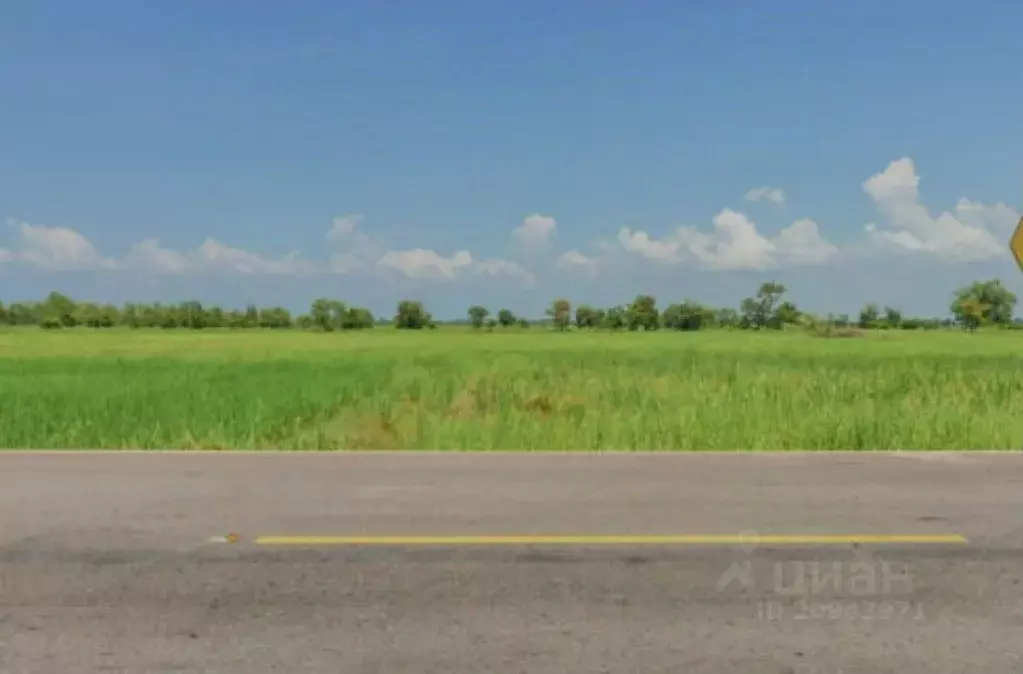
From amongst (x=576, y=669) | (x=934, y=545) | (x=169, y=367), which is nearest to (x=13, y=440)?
(x=576, y=669)

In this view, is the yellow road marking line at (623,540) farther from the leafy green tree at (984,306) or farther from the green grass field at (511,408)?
the leafy green tree at (984,306)

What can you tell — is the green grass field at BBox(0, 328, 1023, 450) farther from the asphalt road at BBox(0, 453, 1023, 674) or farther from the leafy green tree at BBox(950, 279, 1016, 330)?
the leafy green tree at BBox(950, 279, 1016, 330)

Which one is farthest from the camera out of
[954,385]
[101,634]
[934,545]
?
[954,385]

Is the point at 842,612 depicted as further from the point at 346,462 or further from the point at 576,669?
the point at 346,462

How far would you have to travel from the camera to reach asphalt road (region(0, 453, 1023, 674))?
12.4 ft

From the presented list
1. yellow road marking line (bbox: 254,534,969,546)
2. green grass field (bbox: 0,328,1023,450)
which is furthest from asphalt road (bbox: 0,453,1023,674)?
green grass field (bbox: 0,328,1023,450)

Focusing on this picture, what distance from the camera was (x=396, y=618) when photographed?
4137 millimetres

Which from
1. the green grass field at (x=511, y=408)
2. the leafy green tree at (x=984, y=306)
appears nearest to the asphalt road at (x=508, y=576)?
the green grass field at (x=511, y=408)

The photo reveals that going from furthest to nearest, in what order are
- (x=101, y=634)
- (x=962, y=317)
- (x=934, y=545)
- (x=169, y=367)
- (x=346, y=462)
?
(x=962, y=317) < (x=169, y=367) < (x=346, y=462) < (x=934, y=545) < (x=101, y=634)

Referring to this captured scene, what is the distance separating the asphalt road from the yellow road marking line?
46mm

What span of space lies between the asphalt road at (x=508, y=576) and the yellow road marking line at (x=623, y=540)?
46 millimetres

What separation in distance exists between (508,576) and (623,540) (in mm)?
1030

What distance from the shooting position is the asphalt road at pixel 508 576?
12.4ft

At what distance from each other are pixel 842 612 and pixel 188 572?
11.8 ft
